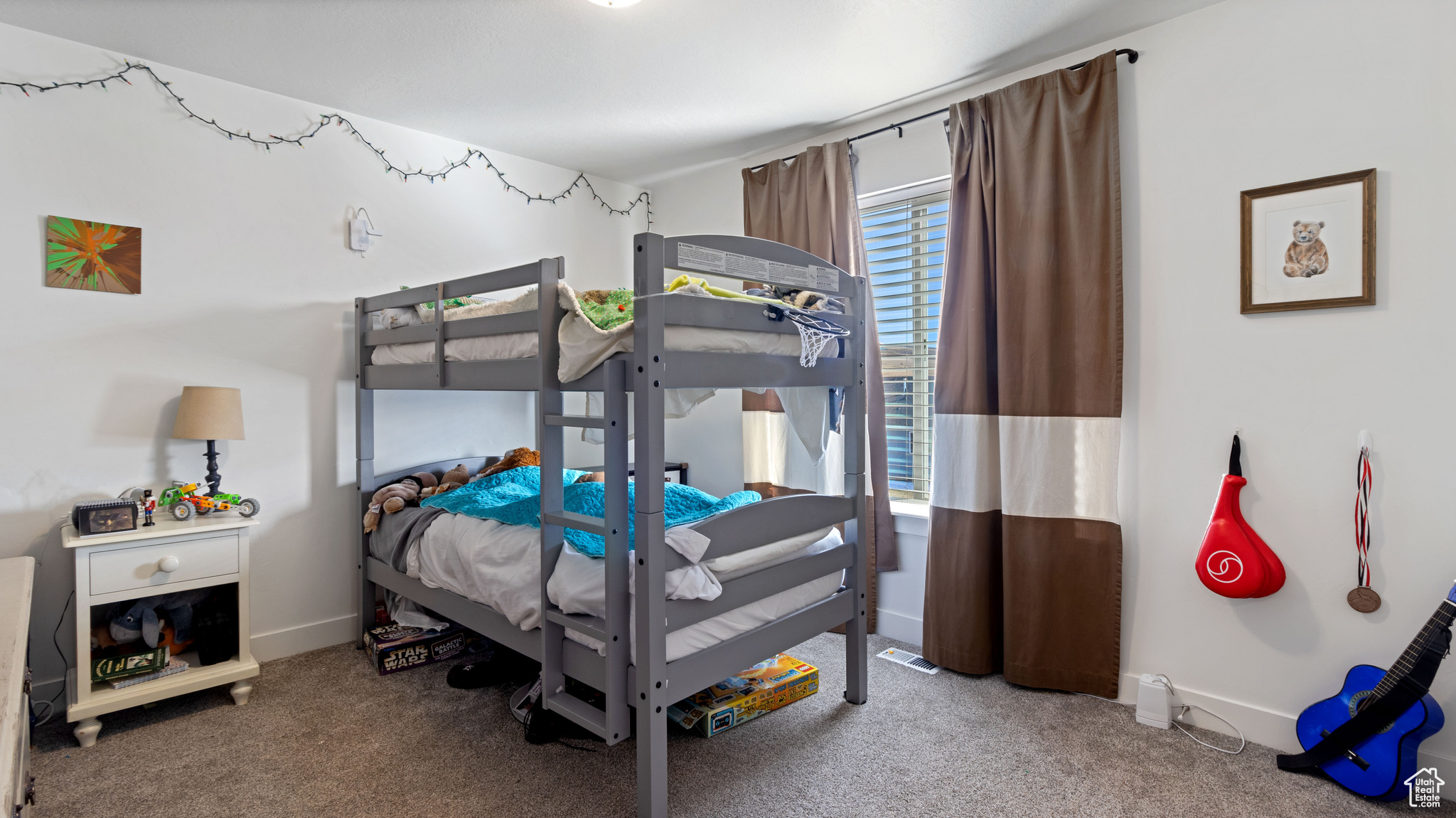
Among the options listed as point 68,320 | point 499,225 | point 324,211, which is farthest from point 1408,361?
point 68,320

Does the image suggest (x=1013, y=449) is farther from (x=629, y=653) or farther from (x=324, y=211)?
(x=324, y=211)

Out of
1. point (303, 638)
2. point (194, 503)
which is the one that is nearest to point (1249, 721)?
point (303, 638)

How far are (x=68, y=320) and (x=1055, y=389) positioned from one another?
11.3 ft

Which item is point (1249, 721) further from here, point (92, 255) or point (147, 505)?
point (92, 255)

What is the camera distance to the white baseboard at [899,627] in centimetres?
305

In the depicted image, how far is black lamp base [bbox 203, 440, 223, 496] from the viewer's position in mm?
2652

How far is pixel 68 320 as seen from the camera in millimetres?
2463

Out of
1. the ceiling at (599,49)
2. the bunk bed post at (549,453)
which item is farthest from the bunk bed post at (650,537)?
the ceiling at (599,49)

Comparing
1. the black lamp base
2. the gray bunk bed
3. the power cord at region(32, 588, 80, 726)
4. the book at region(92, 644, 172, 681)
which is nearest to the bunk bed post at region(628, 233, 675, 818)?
the gray bunk bed

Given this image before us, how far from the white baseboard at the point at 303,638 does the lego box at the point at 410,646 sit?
20 cm

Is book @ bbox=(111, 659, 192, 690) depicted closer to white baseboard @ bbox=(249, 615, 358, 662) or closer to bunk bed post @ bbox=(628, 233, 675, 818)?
white baseboard @ bbox=(249, 615, 358, 662)

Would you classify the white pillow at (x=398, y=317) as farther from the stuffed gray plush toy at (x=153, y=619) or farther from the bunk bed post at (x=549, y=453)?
the stuffed gray plush toy at (x=153, y=619)

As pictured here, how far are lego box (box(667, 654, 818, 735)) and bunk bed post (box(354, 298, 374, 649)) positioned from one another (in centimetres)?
152

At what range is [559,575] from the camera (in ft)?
6.57
